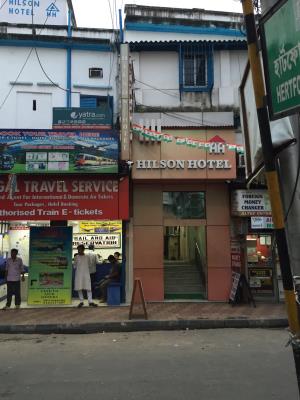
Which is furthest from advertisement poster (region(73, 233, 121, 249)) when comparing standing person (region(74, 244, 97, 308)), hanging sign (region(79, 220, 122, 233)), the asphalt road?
the asphalt road

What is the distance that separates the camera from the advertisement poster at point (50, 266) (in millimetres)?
13648

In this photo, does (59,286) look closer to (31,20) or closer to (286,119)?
(31,20)

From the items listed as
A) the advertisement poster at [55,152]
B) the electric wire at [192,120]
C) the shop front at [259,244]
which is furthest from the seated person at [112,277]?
the electric wire at [192,120]

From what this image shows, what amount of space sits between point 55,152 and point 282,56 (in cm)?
1126

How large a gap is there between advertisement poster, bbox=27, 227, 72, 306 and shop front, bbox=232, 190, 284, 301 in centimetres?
519

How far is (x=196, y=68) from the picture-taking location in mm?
15281

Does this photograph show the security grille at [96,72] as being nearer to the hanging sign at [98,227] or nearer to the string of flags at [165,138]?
the string of flags at [165,138]

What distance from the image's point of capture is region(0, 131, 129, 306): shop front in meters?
13.2

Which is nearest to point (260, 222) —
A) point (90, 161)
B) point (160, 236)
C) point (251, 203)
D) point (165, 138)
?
point (251, 203)

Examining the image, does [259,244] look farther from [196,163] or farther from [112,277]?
[112,277]

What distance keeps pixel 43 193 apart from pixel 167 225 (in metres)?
3.86

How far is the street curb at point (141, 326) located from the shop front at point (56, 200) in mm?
3035

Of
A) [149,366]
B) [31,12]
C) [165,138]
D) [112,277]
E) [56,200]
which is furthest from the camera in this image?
[31,12]

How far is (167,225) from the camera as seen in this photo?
14.6 m
